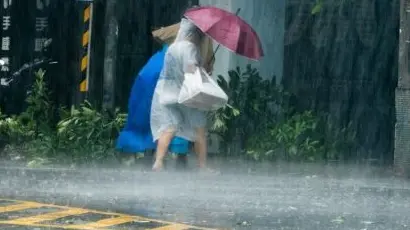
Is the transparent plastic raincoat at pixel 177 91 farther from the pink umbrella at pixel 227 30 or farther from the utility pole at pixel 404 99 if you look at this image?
the utility pole at pixel 404 99

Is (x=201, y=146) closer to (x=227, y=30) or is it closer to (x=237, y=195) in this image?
(x=227, y=30)

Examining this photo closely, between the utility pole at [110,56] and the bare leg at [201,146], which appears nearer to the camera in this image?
the bare leg at [201,146]

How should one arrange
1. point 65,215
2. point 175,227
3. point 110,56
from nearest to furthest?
point 175,227 → point 65,215 → point 110,56

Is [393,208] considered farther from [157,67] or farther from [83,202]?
[157,67]

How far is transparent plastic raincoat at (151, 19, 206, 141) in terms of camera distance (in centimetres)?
1395

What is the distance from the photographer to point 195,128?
559 inches

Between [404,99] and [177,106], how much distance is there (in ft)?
8.18

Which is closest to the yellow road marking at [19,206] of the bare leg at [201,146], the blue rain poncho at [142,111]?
the bare leg at [201,146]

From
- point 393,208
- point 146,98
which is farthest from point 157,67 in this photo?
point 393,208

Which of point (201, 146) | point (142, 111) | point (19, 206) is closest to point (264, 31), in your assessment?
point (142, 111)

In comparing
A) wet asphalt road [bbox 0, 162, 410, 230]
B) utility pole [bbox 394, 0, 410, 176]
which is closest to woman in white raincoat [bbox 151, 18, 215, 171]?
wet asphalt road [bbox 0, 162, 410, 230]

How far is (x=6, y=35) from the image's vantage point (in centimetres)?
1784

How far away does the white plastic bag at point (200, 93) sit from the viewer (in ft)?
44.7

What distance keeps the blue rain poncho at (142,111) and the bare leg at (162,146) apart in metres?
0.61
